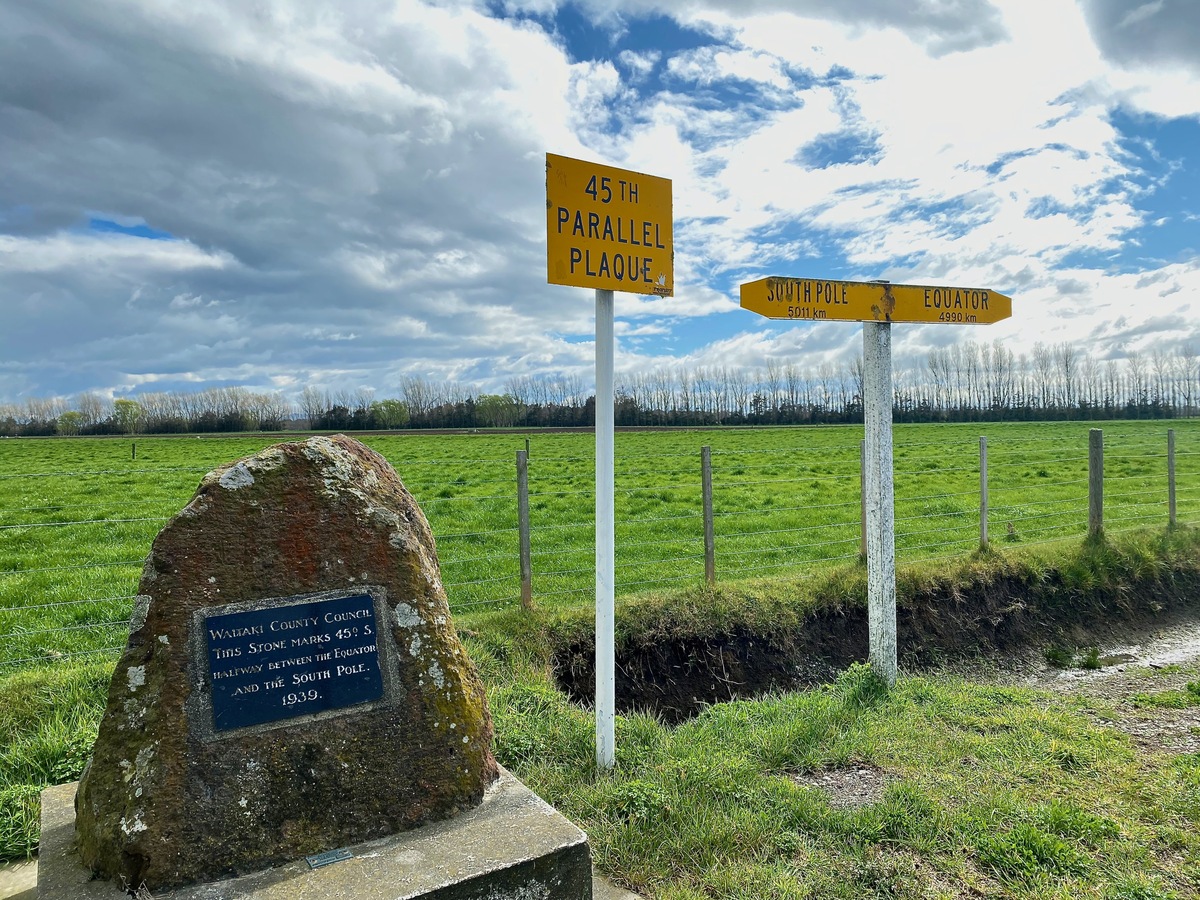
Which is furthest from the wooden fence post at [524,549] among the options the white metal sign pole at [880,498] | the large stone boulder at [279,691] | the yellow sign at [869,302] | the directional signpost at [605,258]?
the large stone boulder at [279,691]

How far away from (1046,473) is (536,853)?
18.6 metres

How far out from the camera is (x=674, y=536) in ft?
36.4

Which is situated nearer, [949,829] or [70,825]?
[70,825]

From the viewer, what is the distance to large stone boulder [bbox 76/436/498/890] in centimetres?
287

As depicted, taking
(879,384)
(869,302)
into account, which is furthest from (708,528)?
(869,302)

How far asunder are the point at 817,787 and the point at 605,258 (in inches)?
128

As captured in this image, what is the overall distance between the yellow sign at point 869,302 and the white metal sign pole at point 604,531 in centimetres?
183

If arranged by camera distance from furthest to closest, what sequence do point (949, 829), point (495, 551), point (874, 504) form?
point (495, 551) → point (874, 504) → point (949, 829)

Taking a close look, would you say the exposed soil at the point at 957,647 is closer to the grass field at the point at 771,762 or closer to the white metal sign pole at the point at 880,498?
the grass field at the point at 771,762

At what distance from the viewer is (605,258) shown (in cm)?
431

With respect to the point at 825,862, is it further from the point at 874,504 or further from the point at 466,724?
the point at 874,504

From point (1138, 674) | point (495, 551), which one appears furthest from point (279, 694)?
point (1138, 674)

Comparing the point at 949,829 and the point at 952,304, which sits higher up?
the point at 952,304

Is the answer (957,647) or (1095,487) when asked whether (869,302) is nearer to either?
(957,647)
